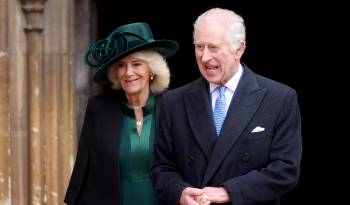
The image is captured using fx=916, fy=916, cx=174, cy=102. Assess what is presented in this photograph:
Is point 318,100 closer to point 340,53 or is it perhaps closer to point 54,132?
point 340,53

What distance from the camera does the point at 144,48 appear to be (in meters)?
4.07

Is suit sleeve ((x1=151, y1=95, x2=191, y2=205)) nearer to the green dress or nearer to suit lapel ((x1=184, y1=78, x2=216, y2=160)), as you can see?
suit lapel ((x1=184, y1=78, x2=216, y2=160))

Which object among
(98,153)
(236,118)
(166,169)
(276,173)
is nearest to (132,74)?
(98,153)

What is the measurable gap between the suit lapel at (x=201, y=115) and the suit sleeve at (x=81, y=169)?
3.36 ft

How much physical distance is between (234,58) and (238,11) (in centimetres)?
454

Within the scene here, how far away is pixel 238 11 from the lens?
7500 millimetres

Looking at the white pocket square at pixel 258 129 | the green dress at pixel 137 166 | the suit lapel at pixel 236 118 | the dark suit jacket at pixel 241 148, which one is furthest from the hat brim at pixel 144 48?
the white pocket square at pixel 258 129

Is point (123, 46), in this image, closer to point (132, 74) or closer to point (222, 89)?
point (132, 74)

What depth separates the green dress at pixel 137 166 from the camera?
395cm

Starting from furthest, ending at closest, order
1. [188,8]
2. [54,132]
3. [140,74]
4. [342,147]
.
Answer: [342,147], [188,8], [54,132], [140,74]

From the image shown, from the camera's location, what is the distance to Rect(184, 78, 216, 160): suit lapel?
3072 mm

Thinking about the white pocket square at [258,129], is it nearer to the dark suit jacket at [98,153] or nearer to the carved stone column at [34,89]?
the dark suit jacket at [98,153]

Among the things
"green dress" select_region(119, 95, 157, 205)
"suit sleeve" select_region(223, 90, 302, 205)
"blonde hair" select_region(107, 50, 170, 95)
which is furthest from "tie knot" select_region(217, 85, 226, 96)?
"blonde hair" select_region(107, 50, 170, 95)

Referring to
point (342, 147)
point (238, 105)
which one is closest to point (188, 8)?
point (342, 147)
